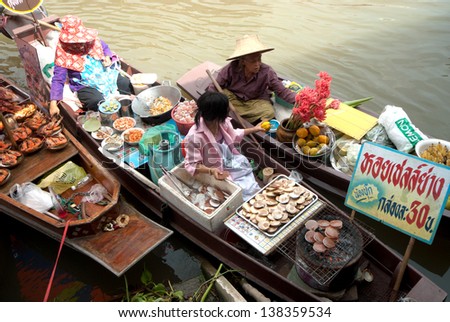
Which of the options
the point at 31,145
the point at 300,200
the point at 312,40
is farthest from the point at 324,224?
the point at 312,40

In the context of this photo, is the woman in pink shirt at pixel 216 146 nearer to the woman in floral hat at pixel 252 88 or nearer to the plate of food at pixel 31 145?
the woman in floral hat at pixel 252 88

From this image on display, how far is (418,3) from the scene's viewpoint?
30.3 feet

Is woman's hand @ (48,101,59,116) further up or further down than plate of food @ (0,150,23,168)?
further up

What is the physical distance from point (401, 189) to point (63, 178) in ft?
13.1

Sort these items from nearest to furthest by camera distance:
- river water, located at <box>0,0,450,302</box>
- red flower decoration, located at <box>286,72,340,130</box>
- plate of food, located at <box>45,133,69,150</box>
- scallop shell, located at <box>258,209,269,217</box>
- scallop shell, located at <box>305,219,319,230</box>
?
scallop shell, located at <box>305,219,319,230</box>
scallop shell, located at <box>258,209,269,217</box>
red flower decoration, located at <box>286,72,340,130</box>
plate of food, located at <box>45,133,69,150</box>
river water, located at <box>0,0,450,302</box>

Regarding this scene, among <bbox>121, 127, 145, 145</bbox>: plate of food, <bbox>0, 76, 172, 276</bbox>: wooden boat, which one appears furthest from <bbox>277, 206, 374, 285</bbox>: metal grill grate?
<bbox>121, 127, 145, 145</bbox>: plate of food

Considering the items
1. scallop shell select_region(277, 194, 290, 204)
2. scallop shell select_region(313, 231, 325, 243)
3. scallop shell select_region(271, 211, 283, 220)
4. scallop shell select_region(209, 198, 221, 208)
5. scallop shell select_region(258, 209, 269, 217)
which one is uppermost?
scallop shell select_region(313, 231, 325, 243)

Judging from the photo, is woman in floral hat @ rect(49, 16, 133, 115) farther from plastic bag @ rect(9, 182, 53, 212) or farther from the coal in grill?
the coal in grill

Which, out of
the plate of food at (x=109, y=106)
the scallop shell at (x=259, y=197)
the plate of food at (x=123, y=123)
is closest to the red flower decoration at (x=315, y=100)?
the scallop shell at (x=259, y=197)

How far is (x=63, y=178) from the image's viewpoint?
4633 millimetres

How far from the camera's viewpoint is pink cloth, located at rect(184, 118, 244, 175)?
12.5 ft

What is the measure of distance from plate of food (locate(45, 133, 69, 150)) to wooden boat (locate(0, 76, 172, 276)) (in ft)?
0.38

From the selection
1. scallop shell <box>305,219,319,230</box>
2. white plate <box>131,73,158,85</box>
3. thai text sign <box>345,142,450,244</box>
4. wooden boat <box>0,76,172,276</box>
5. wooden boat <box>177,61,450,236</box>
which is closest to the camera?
thai text sign <box>345,142,450,244</box>

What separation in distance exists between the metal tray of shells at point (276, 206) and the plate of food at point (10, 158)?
10.2 ft
